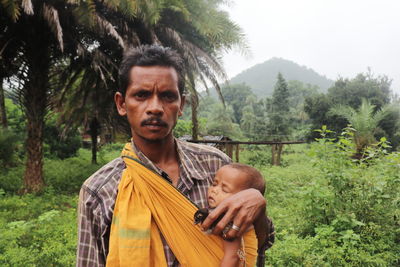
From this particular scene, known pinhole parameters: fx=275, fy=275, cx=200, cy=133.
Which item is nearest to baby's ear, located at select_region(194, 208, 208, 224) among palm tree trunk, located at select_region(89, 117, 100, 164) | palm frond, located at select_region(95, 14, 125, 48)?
palm frond, located at select_region(95, 14, 125, 48)

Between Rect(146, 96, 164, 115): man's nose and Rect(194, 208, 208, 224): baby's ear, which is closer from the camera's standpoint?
Rect(194, 208, 208, 224): baby's ear

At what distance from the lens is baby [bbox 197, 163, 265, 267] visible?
1039mm

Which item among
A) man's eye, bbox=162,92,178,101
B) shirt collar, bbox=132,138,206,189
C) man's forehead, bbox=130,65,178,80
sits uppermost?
man's forehead, bbox=130,65,178,80

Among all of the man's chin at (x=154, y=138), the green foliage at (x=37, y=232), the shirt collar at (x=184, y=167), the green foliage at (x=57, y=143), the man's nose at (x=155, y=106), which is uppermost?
the man's nose at (x=155, y=106)

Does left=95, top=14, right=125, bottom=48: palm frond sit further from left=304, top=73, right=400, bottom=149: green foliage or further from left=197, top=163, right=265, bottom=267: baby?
left=304, top=73, right=400, bottom=149: green foliage

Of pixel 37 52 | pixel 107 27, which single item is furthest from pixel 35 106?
pixel 107 27

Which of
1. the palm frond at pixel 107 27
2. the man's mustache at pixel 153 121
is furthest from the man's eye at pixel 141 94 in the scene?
the palm frond at pixel 107 27

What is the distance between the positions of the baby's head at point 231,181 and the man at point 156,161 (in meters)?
0.06

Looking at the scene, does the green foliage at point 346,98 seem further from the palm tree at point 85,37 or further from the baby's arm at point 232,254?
the baby's arm at point 232,254

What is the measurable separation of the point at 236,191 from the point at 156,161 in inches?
15.6

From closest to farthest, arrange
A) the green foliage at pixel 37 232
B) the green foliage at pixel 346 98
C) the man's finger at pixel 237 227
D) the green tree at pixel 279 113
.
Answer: the man's finger at pixel 237 227, the green foliage at pixel 37 232, the green foliage at pixel 346 98, the green tree at pixel 279 113

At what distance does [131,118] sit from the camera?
123 centimetres

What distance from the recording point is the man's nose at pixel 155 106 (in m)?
1.18

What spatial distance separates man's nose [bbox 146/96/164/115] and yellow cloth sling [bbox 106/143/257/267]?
232 mm
